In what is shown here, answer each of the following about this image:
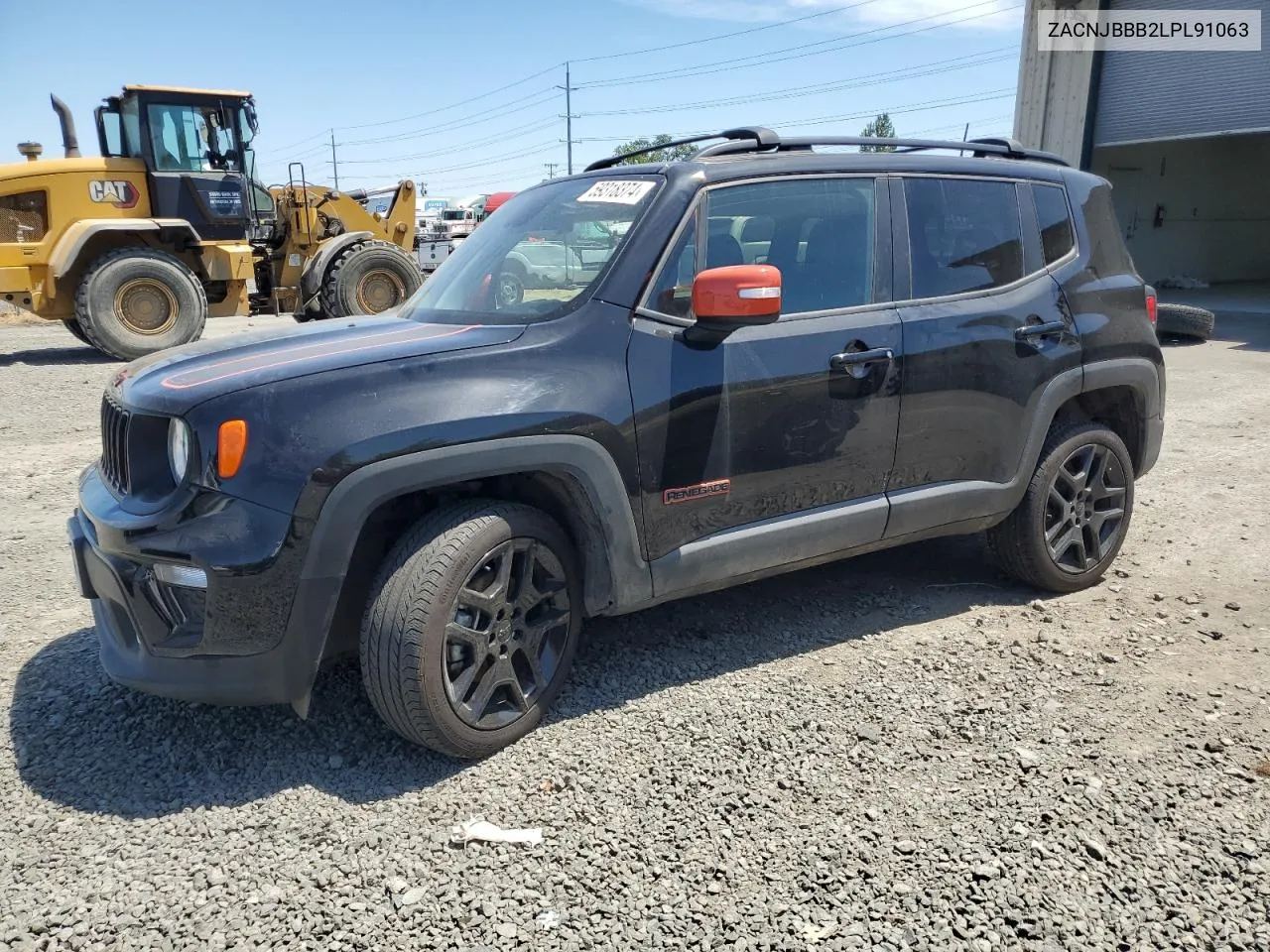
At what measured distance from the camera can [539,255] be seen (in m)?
3.64

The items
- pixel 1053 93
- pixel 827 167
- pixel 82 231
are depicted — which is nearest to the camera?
pixel 827 167

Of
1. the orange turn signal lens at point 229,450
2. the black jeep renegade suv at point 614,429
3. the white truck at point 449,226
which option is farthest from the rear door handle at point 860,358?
the white truck at point 449,226

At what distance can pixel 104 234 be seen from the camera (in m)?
11.4

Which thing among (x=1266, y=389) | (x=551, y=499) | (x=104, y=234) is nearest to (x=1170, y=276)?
(x=1266, y=389)

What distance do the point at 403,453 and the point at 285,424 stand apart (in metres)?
0.33

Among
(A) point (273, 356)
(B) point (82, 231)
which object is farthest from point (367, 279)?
(A) point (273, 356)

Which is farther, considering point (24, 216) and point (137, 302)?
point (137, 302)

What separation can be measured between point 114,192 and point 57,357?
248 cm

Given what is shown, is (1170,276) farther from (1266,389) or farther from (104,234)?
(104,234)

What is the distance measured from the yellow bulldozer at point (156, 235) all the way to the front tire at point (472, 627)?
32.1 ft

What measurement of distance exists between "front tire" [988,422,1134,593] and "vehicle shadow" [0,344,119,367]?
11098 mm

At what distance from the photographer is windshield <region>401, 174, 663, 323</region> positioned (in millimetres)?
3355

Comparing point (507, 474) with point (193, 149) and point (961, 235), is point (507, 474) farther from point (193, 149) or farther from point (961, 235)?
point (193, 149)

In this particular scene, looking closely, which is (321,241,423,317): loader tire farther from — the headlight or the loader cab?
the headlight
